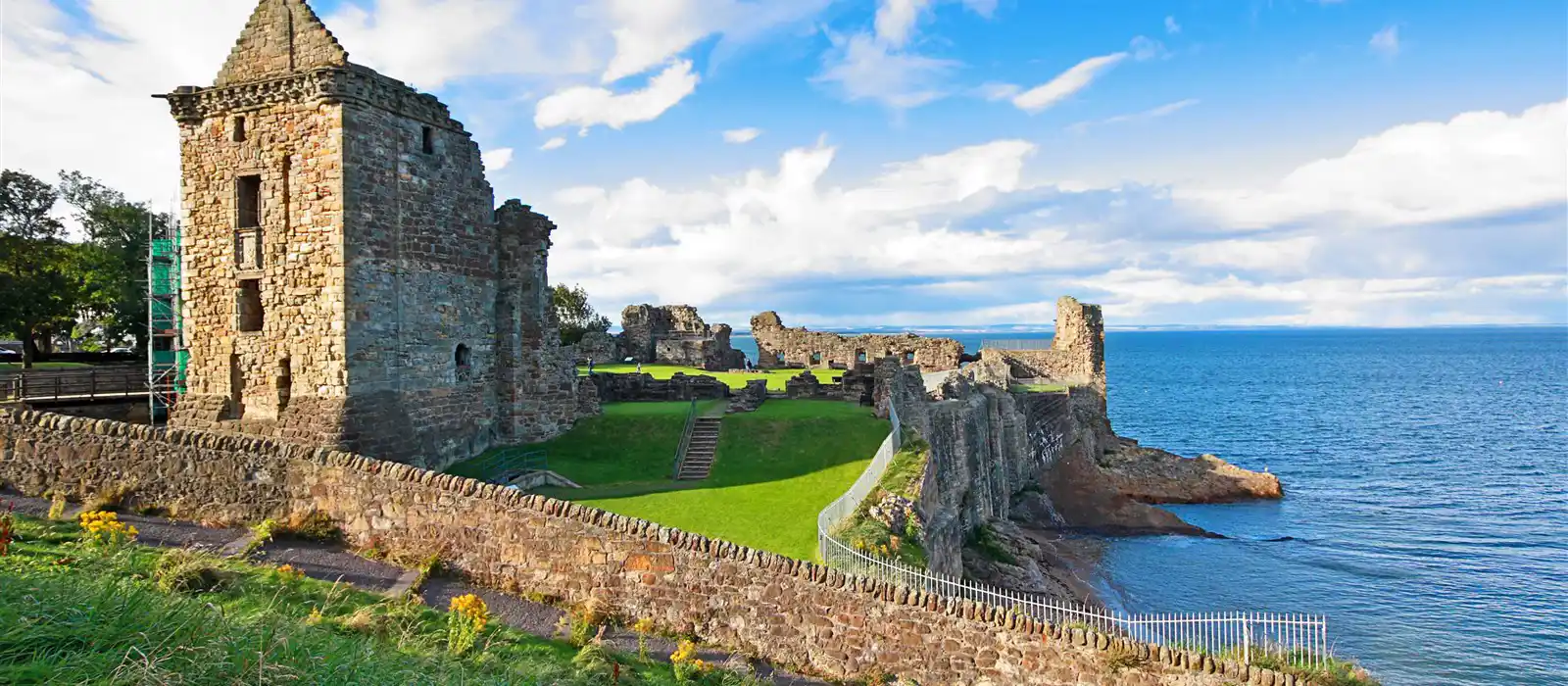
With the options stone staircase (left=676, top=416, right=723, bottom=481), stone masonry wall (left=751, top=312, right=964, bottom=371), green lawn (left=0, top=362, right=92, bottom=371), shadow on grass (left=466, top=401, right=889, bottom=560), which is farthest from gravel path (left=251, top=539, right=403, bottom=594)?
stone masonry wall (left=751, top=312, right=964, bottom=371)

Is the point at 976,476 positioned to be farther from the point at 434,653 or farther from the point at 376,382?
the point at 434,653

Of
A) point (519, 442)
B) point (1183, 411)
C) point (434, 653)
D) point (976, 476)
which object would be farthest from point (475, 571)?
point (1183, 411)

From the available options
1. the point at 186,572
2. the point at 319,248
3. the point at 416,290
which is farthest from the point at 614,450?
the point at 186,572

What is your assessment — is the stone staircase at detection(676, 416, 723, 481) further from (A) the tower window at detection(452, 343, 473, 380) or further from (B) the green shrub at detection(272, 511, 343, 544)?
(B) the green shrub at detection(272, 511, 343, 544)

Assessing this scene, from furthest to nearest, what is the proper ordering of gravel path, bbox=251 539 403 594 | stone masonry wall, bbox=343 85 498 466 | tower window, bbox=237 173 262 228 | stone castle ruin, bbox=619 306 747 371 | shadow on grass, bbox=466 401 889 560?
stone castle ruin, bbox=619 306 747 371, tower window, bbox=237 173 262 228, stone masonry wall, bbox=343 85 498 466, shadow on grass, bbox=466 401 889 560, gravel path, bbox=251 539 403 594

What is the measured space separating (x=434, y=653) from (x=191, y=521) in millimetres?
8922

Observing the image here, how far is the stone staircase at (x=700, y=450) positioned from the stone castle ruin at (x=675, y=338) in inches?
787

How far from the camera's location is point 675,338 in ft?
153

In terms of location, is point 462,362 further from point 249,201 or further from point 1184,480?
point 1184,480

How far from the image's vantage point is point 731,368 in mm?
46094

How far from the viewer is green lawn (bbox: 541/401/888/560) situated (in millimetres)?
17781

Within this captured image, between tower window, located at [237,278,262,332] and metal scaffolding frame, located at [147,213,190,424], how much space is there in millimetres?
3026

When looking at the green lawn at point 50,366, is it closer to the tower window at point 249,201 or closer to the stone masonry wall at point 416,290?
the tower window at point 249,201

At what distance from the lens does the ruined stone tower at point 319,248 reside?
18406 millimetres
